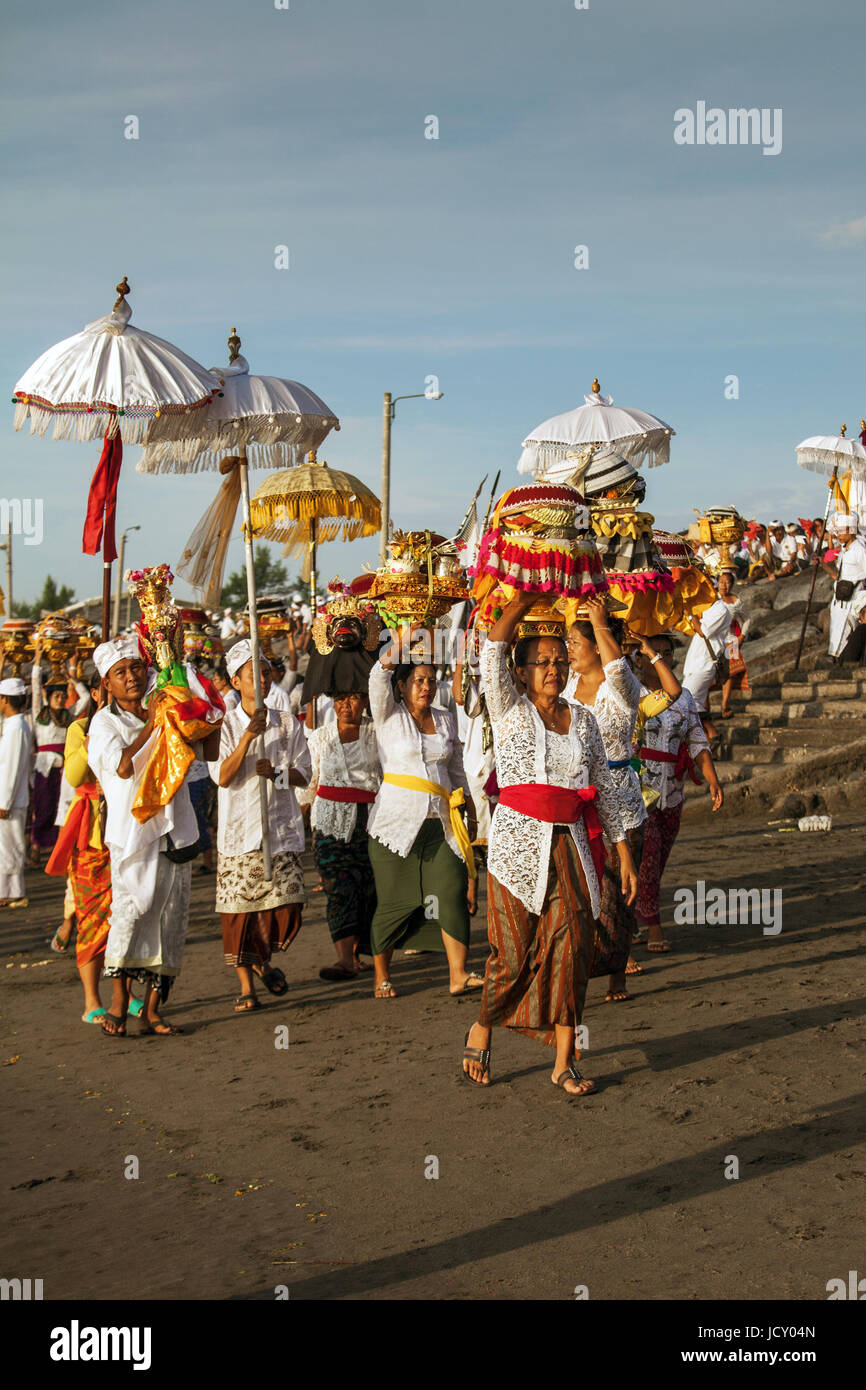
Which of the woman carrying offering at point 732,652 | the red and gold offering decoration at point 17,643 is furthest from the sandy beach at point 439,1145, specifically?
the woman carrying offering at point 732,652

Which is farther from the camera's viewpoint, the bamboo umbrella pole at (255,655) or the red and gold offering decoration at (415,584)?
the red and gold offering decoration at (415,584)

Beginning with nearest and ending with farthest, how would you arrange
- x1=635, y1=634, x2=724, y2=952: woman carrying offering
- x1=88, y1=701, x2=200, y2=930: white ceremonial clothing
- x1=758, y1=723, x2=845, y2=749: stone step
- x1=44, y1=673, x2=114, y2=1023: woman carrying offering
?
x1=88, y1=701, x2=200, y2=930: white ceremonial clothing → x1=44, y1=673, x2=114, y2=1023: woman carrying offering → x1=635, y1=634, x2=724, y2=952: woman carrying offering → x1=758, y1=723, x2=845, y2=749: stone step

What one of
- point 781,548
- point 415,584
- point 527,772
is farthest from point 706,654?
point 781,548

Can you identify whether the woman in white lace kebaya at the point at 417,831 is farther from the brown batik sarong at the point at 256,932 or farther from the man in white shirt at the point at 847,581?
the man in white shirt at the point at 847,581

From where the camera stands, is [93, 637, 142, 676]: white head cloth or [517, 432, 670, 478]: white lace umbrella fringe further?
[517, 432, 670, 478]: white lace umbrella fringe

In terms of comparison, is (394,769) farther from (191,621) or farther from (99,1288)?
(191,621)

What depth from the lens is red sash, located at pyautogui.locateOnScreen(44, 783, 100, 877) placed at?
7.82m

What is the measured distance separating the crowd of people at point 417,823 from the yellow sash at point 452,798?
1 cm

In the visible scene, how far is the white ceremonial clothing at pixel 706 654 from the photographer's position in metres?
15.5

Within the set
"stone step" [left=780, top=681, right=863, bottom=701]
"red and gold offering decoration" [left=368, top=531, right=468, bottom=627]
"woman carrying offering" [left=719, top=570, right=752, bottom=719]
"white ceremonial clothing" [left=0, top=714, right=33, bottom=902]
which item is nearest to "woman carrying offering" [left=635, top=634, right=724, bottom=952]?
"red and gold offering decoration" [left=368, top=531, right=468, bottom=627]

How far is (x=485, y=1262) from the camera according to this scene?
4164mm

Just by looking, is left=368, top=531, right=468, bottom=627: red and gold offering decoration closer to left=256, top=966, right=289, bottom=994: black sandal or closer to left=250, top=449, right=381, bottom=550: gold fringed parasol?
left=256, top=966, right=289, bottom=994: black sandal

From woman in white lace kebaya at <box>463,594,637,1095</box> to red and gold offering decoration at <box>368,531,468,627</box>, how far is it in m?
2.03

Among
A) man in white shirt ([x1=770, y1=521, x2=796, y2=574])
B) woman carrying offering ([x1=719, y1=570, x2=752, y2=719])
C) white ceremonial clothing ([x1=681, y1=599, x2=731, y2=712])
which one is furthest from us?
man in white shirt ([x1=770, y1=521, x2=796, y2=574])
